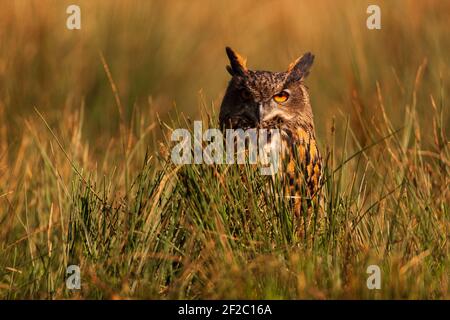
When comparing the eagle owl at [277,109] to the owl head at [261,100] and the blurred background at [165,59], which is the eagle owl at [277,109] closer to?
the owl head at [261,100]

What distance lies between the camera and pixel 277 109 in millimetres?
4957

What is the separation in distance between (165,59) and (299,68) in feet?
11.8

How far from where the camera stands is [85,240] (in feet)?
13.4

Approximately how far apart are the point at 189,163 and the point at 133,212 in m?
0.29

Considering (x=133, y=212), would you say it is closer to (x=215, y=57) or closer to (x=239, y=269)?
(x=239, y=269)

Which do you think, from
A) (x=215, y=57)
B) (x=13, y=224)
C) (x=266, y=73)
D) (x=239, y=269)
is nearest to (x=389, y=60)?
(x=215, y=57)

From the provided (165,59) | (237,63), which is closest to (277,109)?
(237,63)

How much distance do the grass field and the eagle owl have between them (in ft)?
0.48

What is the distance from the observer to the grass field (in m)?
3.80

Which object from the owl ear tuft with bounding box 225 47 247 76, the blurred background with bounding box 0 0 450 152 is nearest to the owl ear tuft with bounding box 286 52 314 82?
the owl ear tuft with bounding box 225 47 247 76

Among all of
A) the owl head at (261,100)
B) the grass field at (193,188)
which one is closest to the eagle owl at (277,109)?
the owl head at (261,100)

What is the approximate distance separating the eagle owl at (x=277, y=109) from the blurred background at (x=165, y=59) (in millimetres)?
1511
